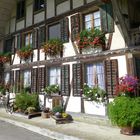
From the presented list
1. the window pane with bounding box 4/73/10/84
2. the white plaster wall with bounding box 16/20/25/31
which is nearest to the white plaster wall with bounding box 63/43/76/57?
the white plaster wall with bounding box 16/20/25/31

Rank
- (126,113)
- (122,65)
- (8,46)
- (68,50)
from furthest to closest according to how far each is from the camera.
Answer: (8,46) → (68,50) → (122,65) → (126,113)

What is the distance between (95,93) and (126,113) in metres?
2.38

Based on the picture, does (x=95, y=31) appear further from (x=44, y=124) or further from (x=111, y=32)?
(x=44, y=124)

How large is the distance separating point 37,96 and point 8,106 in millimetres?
1837

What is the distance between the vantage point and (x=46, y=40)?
42.6ft

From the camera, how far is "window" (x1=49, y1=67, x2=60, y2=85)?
12.1m

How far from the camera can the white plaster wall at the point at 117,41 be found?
921cm

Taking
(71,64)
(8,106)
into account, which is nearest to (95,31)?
(71,64)

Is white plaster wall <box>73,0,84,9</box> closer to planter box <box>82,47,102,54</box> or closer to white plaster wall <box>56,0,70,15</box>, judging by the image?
white plaster wall <box>56,0,70,15</box>

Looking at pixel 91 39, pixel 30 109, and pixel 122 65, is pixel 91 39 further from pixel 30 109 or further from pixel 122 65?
pixel 30 109

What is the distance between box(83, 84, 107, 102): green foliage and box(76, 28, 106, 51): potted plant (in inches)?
66.8

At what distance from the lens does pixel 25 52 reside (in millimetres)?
13898

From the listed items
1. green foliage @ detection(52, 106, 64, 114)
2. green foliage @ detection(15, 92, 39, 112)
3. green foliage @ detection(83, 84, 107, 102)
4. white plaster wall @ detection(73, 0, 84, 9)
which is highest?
white plaster wall @ detection(73, 0, 84, 9)

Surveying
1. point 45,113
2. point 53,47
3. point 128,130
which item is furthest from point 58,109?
point 128,130
